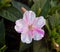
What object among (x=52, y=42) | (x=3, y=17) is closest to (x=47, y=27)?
(x=52, y=42)

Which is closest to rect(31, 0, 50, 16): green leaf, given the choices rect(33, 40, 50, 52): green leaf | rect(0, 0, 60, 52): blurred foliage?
rect(0, 0, 60, 52): blurred foliage

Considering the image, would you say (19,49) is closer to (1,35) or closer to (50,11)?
(1,35)

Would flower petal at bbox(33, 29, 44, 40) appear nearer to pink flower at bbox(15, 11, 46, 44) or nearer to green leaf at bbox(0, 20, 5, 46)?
pink flower at bbox(15, 11, 46, 44)

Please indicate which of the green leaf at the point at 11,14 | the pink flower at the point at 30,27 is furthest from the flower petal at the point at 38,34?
the green leaf at the point at 11,14

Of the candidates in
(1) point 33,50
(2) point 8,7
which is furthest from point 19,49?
(2) point 8,7

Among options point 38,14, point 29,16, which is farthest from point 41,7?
point 29,16

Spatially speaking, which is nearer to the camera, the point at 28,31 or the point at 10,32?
the point at 28,31

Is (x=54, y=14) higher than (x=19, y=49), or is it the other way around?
(x=54, y=14)

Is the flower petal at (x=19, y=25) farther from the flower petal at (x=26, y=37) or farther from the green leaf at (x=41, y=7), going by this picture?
the green leaf at (x=41, y=7)
